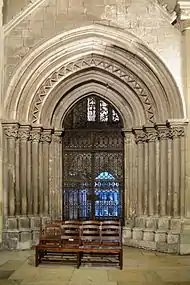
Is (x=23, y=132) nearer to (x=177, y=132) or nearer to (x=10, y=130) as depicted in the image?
(x=10, y=130)

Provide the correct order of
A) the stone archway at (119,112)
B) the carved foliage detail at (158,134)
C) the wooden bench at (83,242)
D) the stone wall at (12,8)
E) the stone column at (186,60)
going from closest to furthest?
the wooden bench at (83,242) < the stone column at (186,60) < the carved foliage detail at (158,134) < the stone archway at (119,112) < the stone wall at (12,8)

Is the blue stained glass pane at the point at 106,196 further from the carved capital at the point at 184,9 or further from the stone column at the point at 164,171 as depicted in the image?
the carved capital at the point at 184,9

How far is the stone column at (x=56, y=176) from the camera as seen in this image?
33.7ft

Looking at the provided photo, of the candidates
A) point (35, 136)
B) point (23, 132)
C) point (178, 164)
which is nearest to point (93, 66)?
point (35, 136)

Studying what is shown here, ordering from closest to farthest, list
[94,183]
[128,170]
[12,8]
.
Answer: [12,8] → [128,170] → [94,183]

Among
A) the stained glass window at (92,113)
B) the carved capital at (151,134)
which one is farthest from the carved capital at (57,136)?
the carved capital at (151,134)

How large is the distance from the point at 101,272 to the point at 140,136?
3847mm

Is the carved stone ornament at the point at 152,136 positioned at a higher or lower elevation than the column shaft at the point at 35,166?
higher

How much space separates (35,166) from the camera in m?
9.77

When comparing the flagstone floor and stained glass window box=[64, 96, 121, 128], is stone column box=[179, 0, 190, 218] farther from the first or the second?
stained glass window box=[64, 96, 121, 128]

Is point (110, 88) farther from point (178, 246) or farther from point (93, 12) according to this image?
point (178, 246)

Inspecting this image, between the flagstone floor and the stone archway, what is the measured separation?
0.97m

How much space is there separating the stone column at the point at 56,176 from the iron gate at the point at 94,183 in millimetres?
199

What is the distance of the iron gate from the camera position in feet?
34.7
